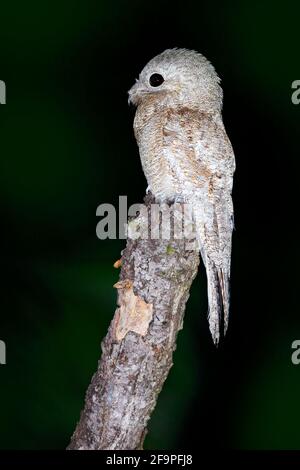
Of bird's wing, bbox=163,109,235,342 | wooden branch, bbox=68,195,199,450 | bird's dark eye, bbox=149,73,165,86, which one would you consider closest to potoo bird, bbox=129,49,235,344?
bird's wing, bbox=163,109,235,342

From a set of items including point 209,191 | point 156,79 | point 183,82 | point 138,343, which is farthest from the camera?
point 156,79

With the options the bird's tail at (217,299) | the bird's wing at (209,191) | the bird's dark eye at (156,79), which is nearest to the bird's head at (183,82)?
the bird's dark eye at (156,79)

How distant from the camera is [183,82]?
6.62 feet

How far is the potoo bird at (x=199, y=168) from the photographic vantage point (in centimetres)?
185

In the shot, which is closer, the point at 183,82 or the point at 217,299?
the point at 217,299

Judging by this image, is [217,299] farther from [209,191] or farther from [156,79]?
[156,79]

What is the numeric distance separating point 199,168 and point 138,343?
635 mm

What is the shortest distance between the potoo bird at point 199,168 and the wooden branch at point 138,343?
22 centimetres

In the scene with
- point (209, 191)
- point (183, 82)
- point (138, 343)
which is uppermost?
point (183, 82)

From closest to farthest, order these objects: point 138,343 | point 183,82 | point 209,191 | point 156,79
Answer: point 138,343 < point 209,191 < point 183,82 < point 156,79

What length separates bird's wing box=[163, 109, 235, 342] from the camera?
184 centimetres

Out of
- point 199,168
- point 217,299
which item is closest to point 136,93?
point 199,168

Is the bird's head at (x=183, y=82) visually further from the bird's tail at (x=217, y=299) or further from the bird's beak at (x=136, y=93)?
the bird's tail at (x=217, y=299)
